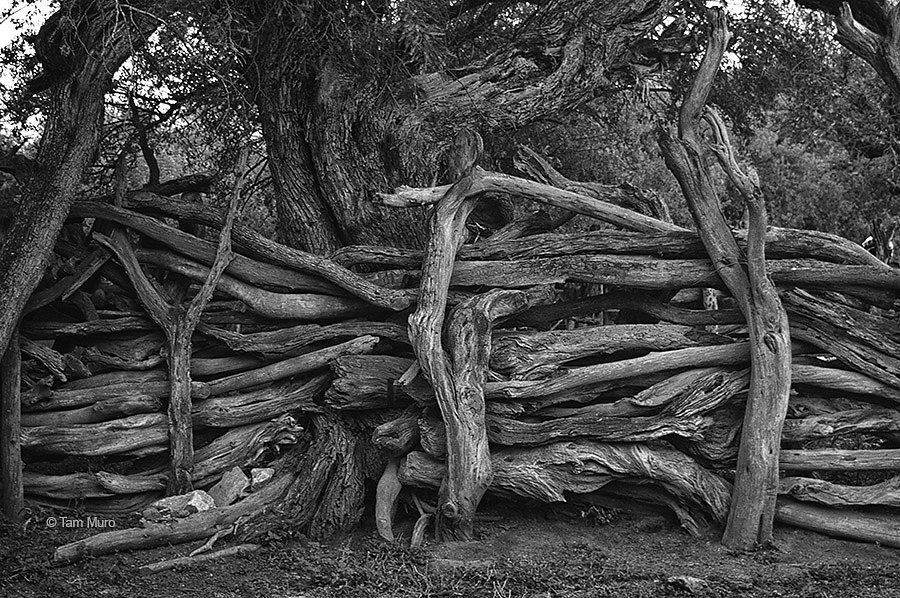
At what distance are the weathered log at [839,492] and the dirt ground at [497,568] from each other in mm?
268

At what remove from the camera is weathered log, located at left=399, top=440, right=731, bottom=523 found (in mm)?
6934

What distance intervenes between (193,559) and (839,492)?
4.37 meters

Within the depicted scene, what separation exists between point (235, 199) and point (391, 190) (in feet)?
4.56

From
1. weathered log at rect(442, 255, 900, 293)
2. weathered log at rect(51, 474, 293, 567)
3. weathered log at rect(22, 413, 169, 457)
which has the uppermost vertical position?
weathered log at rect(442, 255, 900, 293)

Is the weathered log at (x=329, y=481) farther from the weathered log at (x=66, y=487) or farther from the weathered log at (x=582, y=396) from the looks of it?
the weathered log at (x=66, y=487)

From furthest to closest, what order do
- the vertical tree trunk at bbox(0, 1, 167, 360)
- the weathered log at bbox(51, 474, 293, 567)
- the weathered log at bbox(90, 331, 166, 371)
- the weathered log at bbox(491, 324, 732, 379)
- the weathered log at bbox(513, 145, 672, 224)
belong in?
the weathered log at bbox(513, 145, 672, 224) < the weathered log at bbox(90, 331, 166, 371) < the weathered log at bbox(491, 324, 732, 379) < the vertical tree trunk at bbox(0, 1, 167, 360) < the weathered log at bbox(51, 474, 293, 567)

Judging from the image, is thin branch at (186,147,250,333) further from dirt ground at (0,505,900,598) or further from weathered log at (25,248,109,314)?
dirt ground at (0,505,900,598)

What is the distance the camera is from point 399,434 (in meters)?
7.25

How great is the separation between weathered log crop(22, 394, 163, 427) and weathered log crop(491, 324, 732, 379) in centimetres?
267

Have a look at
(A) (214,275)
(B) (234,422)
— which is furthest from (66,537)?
(A) (214,275)

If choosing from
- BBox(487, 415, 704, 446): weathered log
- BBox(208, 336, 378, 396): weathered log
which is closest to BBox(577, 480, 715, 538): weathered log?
BBox(487, 415, 704, 446): weathered log

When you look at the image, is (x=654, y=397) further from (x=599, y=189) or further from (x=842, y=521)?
(x=599, y=189)

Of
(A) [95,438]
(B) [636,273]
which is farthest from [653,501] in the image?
(A) [95,438]

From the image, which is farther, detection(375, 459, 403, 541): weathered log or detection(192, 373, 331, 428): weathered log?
detection(192, 373, 331, 428): weathered log
